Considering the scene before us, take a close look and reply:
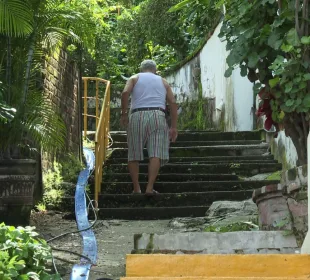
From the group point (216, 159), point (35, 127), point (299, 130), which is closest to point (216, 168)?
point (216, 159)

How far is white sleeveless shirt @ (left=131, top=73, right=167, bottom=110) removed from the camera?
9016mm

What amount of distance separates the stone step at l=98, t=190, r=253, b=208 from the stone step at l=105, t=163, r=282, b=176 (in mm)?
1249

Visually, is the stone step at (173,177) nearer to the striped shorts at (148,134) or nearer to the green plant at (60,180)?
the green plant at (60,180)

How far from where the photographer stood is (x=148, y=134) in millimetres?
8930

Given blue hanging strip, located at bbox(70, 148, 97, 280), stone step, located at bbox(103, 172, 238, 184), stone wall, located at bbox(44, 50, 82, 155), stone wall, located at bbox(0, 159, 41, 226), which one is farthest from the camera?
stone step, located at bbox(103, 172, 238, 184)

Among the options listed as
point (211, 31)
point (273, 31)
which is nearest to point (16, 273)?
point (273, 31)

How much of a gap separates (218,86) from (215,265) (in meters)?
11.5

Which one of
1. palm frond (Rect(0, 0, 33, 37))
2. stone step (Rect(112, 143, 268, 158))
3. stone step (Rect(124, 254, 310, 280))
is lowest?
stone step (Rect(124, 254, 310, 280))

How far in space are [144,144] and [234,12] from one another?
392 cm

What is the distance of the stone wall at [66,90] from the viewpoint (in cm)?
944

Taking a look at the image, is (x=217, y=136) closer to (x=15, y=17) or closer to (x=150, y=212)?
(x=150, y=212)

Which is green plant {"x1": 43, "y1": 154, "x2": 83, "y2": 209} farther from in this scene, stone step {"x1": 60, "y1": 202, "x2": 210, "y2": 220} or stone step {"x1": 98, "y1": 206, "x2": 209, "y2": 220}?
stone step {"x1": 98, "y1": 206, "x2": 209, "y2": 220}

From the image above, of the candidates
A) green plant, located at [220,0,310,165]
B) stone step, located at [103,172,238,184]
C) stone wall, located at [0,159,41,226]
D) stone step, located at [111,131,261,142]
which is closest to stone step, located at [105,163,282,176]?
stone step, located at [103,172,238,184]

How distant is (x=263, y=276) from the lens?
4.01m
